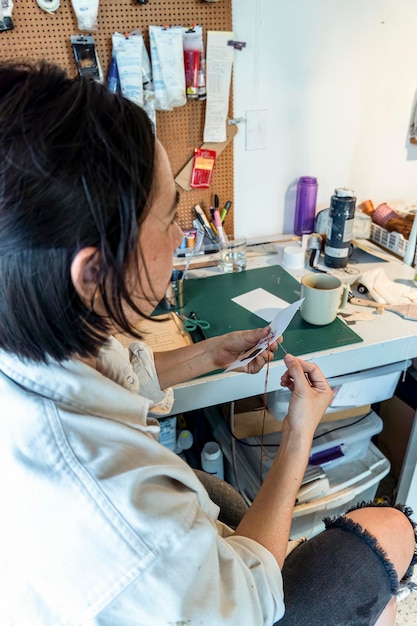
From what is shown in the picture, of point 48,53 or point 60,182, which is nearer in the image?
point 60,182

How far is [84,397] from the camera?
50cm

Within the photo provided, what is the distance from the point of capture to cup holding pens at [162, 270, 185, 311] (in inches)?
42.7

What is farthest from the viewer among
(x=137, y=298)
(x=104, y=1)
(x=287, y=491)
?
(x=104, y=1)

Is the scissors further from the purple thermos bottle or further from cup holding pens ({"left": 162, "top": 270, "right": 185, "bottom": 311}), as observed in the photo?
the purple thermos bottle

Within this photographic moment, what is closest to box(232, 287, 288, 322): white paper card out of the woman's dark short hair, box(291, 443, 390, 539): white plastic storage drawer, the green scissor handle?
the green scissor handle

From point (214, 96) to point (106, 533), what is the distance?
1152 millimetres

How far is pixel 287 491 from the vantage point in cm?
67

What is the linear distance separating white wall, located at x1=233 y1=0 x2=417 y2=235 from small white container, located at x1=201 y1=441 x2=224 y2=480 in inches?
27.6

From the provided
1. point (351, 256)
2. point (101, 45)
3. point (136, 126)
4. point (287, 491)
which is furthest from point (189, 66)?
point (287, 491)

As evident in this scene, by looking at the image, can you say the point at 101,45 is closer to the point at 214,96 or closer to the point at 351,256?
the point at 214,96

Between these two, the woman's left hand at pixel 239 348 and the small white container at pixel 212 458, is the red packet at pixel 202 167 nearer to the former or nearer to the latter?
the woman's left hand at pixel 239 348

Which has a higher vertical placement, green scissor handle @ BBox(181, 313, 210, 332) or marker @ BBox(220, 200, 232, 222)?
marker @ BBox(220, 200, 232, 222)

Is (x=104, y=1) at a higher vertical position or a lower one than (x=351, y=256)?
higher

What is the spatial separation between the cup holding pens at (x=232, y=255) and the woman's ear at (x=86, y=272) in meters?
0.82
